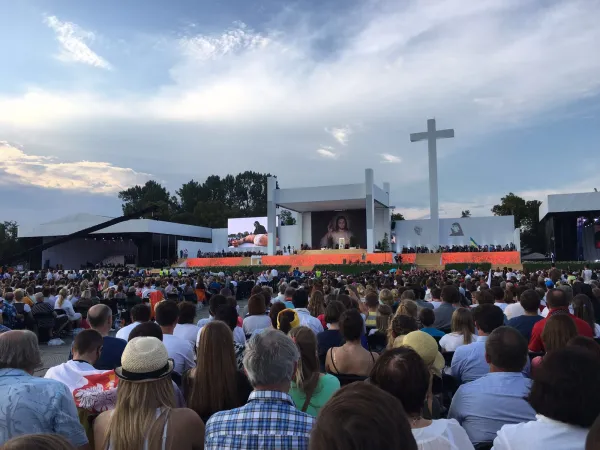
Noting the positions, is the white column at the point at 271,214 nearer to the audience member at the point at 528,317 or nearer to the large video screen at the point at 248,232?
the large video screen at the point at 248,232

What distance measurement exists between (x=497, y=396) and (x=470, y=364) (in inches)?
37.6

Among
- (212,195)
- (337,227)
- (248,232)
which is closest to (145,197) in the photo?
(212,195)

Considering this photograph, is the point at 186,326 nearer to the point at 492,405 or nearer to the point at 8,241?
the point at 492,405

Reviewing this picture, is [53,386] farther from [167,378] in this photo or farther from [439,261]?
[439,261]

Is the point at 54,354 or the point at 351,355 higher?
the point at 351,355

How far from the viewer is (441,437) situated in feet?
5.74

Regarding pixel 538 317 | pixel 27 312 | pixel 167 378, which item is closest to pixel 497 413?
pixel 167 378

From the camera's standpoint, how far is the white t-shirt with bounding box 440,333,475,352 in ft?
13.9

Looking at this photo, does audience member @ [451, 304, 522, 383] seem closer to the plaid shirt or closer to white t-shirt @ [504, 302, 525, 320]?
the plaid shirt

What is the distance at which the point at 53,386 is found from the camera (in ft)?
7.09

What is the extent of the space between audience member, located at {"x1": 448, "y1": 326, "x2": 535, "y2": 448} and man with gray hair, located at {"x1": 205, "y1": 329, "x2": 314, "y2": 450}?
1.19 metres

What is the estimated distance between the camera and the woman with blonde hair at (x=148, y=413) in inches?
74.5

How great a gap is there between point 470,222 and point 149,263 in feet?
101

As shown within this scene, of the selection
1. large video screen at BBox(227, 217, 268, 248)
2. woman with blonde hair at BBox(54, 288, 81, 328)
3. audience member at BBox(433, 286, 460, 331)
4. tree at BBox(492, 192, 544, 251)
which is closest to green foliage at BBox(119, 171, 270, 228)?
large video screen at BBox(227, 217, 268, 248)
